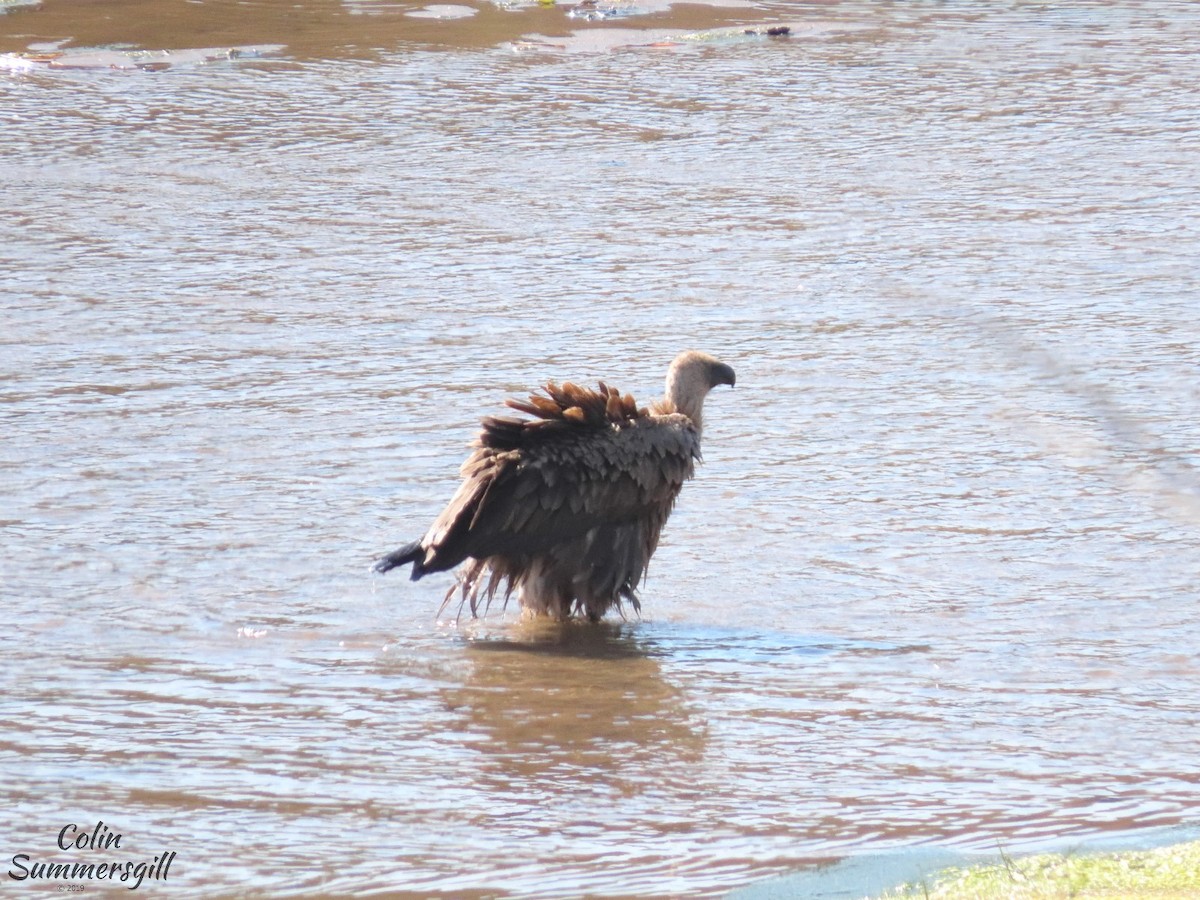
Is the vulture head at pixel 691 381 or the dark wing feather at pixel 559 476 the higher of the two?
the vulture head at pixel 691 381

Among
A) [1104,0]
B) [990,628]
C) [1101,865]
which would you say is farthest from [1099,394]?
[1104,0]

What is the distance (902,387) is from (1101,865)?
4859 mm

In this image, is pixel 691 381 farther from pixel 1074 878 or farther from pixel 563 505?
pixel 1074 878

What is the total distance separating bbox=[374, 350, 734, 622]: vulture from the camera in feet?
22.4

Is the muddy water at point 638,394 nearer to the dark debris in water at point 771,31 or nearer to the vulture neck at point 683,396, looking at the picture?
the vulture neck at point 683,396

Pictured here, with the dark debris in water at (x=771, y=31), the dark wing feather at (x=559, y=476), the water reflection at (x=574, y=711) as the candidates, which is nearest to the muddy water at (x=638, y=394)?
the water reflection at (x=574, y=711)

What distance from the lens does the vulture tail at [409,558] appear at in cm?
682

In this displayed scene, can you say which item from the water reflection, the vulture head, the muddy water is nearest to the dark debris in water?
the muddy water

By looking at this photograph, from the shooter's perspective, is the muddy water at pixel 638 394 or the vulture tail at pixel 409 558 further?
the vulture tail at pixel 409 558

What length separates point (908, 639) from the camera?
6598 millimetres

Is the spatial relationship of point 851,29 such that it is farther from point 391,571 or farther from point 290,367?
point 391,571
